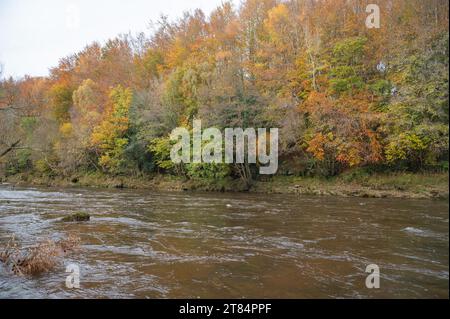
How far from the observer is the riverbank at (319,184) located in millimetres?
21681

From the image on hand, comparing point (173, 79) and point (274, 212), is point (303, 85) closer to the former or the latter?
point (173, 79)

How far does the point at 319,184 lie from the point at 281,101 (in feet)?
25.7

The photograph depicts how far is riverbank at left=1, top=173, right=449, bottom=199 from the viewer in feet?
71.1

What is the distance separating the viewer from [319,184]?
88.3ft

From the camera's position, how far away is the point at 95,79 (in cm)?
5616

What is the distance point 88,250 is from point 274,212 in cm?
931

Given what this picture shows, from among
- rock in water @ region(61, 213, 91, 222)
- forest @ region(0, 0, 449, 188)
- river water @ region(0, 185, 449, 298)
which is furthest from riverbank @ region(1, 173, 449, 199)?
rock in water @ region(61, 213, 91, 222)

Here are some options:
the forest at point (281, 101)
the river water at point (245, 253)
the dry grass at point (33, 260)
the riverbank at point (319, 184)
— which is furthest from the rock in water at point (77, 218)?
the riverbank at point (319, 184)

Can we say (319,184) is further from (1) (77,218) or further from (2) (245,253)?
(2) (245,253)

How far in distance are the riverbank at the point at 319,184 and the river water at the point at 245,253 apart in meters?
5.05

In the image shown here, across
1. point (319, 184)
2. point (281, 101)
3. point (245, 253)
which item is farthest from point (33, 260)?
point (281, 101)

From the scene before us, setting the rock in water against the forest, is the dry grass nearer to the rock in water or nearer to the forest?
the rock in water

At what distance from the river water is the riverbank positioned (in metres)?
5.05

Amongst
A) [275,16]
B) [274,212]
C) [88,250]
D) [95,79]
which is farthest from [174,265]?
[95,79]
